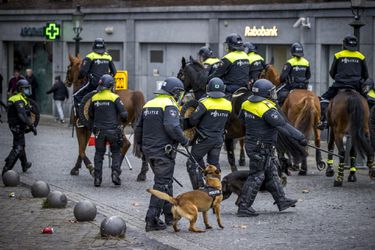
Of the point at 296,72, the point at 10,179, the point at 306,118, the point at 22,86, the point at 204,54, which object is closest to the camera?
the point at 10,179

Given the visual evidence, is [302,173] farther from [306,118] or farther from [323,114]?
[323,114]

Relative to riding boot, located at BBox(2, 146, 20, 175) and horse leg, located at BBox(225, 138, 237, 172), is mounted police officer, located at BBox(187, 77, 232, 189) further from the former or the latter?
riding boot, located at BBox(2, 146, 20, 175)

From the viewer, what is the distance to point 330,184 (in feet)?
66.0

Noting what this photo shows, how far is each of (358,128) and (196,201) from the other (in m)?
6.11

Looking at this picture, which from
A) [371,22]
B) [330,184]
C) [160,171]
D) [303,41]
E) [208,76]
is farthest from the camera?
[303,41]

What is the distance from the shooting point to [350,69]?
2036 cm

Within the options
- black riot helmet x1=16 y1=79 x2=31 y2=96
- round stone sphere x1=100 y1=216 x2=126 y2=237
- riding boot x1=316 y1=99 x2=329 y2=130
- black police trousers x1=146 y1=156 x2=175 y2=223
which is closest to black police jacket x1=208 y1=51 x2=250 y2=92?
riding boot x1=316 y1=99 x2=329 y2=130

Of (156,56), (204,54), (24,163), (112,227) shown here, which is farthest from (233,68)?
(156,56)

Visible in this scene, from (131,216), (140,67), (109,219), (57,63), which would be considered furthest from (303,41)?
(109,219)

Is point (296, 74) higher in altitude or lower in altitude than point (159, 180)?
higher

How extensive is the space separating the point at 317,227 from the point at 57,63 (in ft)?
98.7

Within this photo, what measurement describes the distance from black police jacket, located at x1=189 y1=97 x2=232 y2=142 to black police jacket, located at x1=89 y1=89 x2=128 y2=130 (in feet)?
9.30

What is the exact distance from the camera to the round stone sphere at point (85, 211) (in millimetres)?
15391

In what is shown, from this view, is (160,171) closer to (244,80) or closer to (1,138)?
(244,80)
